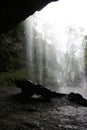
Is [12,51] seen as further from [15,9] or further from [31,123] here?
[31,123]

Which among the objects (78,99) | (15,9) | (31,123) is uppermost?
(15,9)

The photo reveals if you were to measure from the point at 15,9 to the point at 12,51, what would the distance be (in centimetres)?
1953

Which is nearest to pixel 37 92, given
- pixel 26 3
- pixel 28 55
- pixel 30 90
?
pixel 30 90

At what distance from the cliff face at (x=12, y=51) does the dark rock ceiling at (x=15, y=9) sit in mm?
15147

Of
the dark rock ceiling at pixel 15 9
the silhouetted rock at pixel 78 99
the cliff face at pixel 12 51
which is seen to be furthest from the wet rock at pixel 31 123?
the cliff face at pixel 12 51

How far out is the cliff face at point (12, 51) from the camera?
Result: 25.7 m

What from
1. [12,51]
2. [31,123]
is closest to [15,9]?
[31,123]

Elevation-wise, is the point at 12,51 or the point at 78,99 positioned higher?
the point at 12,51

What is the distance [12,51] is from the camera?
28.1 metres

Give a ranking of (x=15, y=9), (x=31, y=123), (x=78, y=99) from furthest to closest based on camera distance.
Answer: (x=78, y=99), (x=15, y=9), (x=31, y=123)

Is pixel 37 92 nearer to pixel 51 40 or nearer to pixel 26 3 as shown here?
pixel 26 3

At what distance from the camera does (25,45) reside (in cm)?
3331

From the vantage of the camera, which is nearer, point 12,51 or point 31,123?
point 31,123

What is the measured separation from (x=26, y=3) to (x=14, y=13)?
84 centimetres
